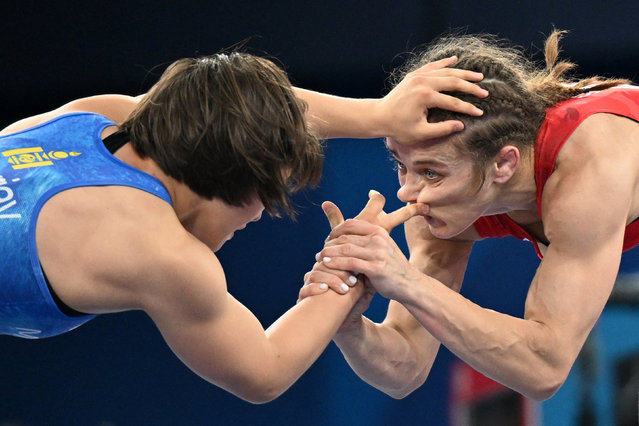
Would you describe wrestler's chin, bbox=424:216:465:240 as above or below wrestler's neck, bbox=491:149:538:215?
below

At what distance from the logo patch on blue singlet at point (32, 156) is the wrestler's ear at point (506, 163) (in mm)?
1064

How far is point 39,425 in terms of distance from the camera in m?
4.11

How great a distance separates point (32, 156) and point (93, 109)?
0.27 meters

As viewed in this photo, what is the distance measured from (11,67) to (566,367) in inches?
119

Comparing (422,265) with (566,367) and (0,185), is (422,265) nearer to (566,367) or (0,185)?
(566,367)

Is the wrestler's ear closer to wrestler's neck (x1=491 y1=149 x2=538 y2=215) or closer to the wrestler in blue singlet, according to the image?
wrestler's neck (x1=491 y1=149 x2=538 y2=215)

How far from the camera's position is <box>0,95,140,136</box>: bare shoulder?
5.65 ft

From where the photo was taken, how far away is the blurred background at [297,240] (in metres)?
3.49

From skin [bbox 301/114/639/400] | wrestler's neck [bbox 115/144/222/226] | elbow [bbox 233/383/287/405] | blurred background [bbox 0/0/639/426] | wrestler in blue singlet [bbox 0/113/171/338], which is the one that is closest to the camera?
wrestler in blue singlet [bbox 0/113/171/338]

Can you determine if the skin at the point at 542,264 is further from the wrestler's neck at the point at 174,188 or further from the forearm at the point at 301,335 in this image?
the wrestler's neck at the point at 174,188

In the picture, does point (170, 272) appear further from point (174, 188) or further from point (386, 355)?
point (386, 355)

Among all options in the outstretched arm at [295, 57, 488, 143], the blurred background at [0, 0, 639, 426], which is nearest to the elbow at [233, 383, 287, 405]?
the outstretched arm at [295, 57, 488, 143]

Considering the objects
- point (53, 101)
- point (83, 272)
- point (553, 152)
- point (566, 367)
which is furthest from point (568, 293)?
point (53, 101)

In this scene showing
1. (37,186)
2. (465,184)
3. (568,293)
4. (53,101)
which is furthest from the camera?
(53,101)
